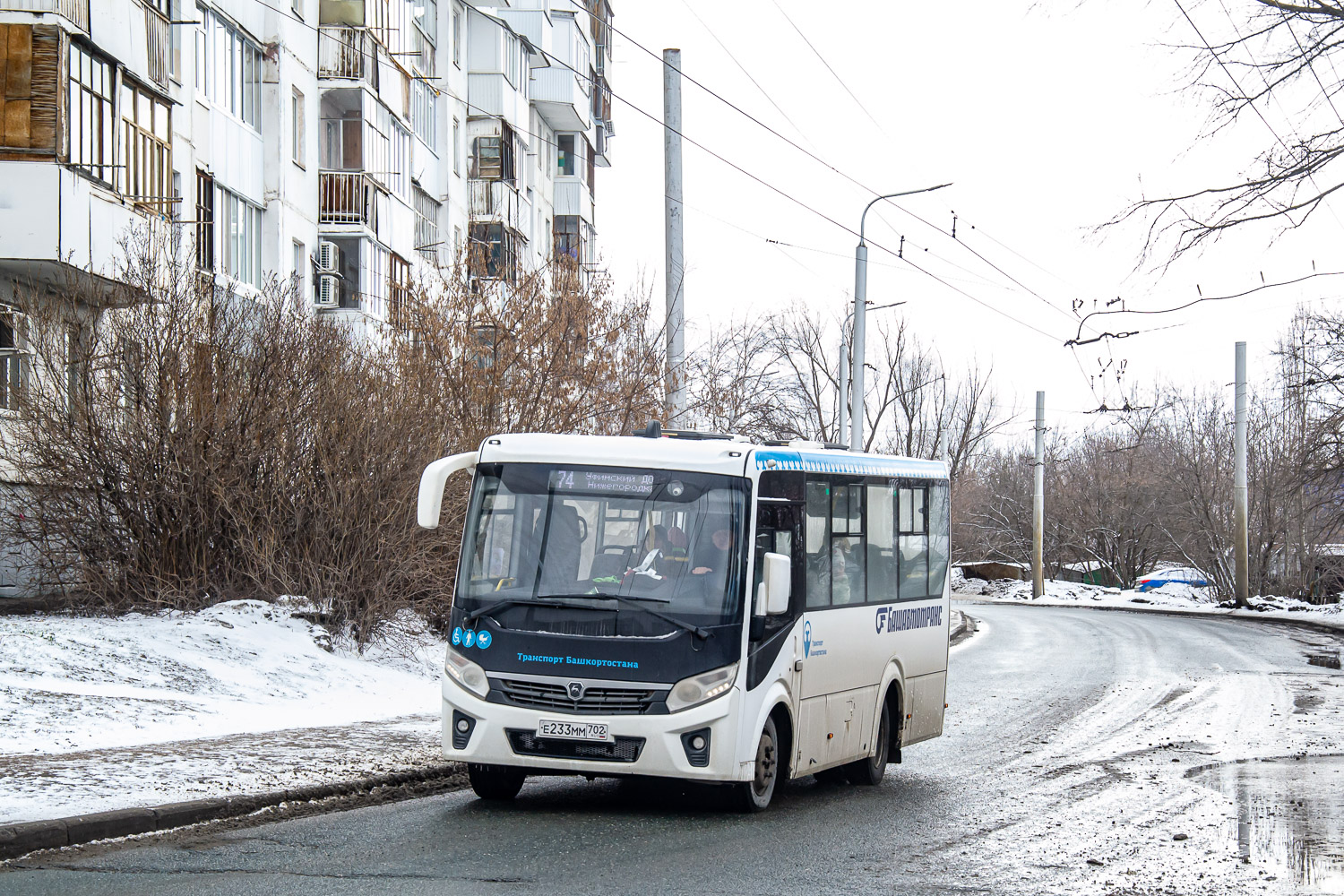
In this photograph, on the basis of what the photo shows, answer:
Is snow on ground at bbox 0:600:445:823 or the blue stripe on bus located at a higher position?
the blue stripe on bus

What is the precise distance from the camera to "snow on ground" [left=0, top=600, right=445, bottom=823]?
32.9ft

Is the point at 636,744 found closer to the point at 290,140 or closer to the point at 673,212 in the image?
the point at 673,212

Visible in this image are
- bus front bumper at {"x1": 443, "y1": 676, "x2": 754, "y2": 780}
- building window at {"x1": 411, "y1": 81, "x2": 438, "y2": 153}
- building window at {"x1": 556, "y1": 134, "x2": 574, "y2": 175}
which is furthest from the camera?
building window at {"x1": 556, "y1": 134, "x2": 574, "y2": 175}

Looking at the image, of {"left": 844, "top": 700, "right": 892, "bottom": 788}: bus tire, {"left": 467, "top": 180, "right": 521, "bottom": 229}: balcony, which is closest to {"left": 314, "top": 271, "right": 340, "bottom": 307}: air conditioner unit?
{"left": 467, "top": 180, "right": 521, "bottom": 229}: balcony

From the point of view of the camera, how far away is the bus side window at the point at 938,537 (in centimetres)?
1384

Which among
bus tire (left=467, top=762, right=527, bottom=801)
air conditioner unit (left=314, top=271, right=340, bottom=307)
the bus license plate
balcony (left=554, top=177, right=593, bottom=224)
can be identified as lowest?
bus tire (left=467, top=762, right=527, bottom=801)

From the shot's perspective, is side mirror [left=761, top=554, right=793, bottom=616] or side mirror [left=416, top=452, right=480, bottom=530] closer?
side mirror [left=761, top=554, right=793, bottom=616]

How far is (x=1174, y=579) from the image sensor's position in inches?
2758

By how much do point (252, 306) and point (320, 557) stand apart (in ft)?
10.3

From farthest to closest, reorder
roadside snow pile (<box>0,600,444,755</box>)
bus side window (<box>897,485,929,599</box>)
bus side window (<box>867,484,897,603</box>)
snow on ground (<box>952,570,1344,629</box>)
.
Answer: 1. snow on ground (<box>952,570,1344,629</box>)
2. bus side window (<box>897,485,929,599</box>)
3. roadside snow pile (<box>0,600,444,755</box>)
4. bus side window (<box>867,484,897,603</box>)

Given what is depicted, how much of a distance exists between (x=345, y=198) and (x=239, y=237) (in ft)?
14.4

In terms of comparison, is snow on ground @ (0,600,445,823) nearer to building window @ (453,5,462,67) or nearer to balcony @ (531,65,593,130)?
building window @ (453,5,462,67)

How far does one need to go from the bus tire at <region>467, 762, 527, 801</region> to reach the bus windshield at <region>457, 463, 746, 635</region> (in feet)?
3.30

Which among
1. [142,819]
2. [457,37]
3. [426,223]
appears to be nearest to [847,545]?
[142,819]
